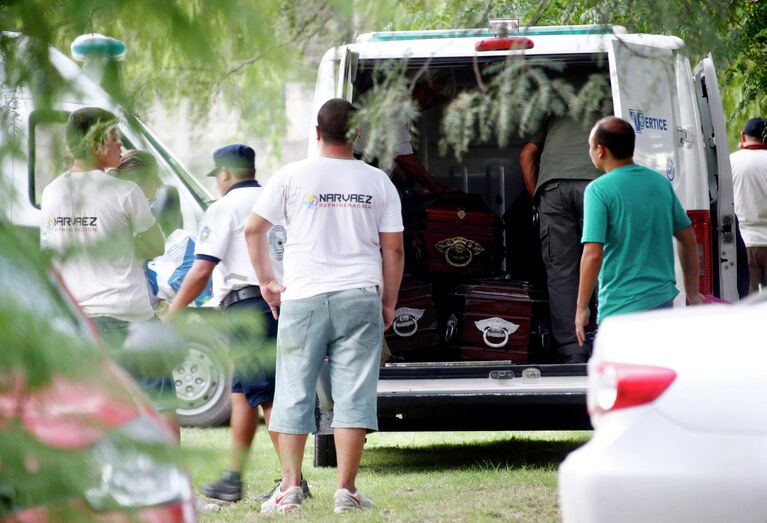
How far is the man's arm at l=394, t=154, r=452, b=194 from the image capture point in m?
7.56

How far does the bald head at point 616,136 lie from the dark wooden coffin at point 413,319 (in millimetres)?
2086

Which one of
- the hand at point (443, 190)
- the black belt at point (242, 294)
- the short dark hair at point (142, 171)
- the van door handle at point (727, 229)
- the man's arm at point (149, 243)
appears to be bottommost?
the black belt at point (242, 294)

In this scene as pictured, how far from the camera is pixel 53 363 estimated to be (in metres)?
1.18

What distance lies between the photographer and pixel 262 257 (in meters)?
5.77

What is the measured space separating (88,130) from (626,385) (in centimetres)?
227

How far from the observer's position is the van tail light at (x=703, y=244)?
6277 mm

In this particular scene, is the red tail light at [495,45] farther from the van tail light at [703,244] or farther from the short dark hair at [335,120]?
the van tail light at [703,244]

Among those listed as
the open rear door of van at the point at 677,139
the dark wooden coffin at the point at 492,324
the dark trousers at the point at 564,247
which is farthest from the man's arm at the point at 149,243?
the dark wooden coffin at the point at 492,324

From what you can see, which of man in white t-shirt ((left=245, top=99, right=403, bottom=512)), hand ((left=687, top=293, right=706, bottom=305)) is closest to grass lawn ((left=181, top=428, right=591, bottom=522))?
man in white t-shirt ((left=245, top=99, right=403, bottom=512))

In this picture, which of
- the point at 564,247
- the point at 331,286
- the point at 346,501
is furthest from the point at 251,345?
the point at 564,247

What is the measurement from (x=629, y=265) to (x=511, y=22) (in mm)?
1352

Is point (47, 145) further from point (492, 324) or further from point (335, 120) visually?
point (492, 324)

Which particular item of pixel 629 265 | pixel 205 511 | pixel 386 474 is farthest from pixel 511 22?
pixel 386 474

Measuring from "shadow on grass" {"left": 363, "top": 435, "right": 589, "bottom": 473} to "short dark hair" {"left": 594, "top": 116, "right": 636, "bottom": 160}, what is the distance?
2161 mm
